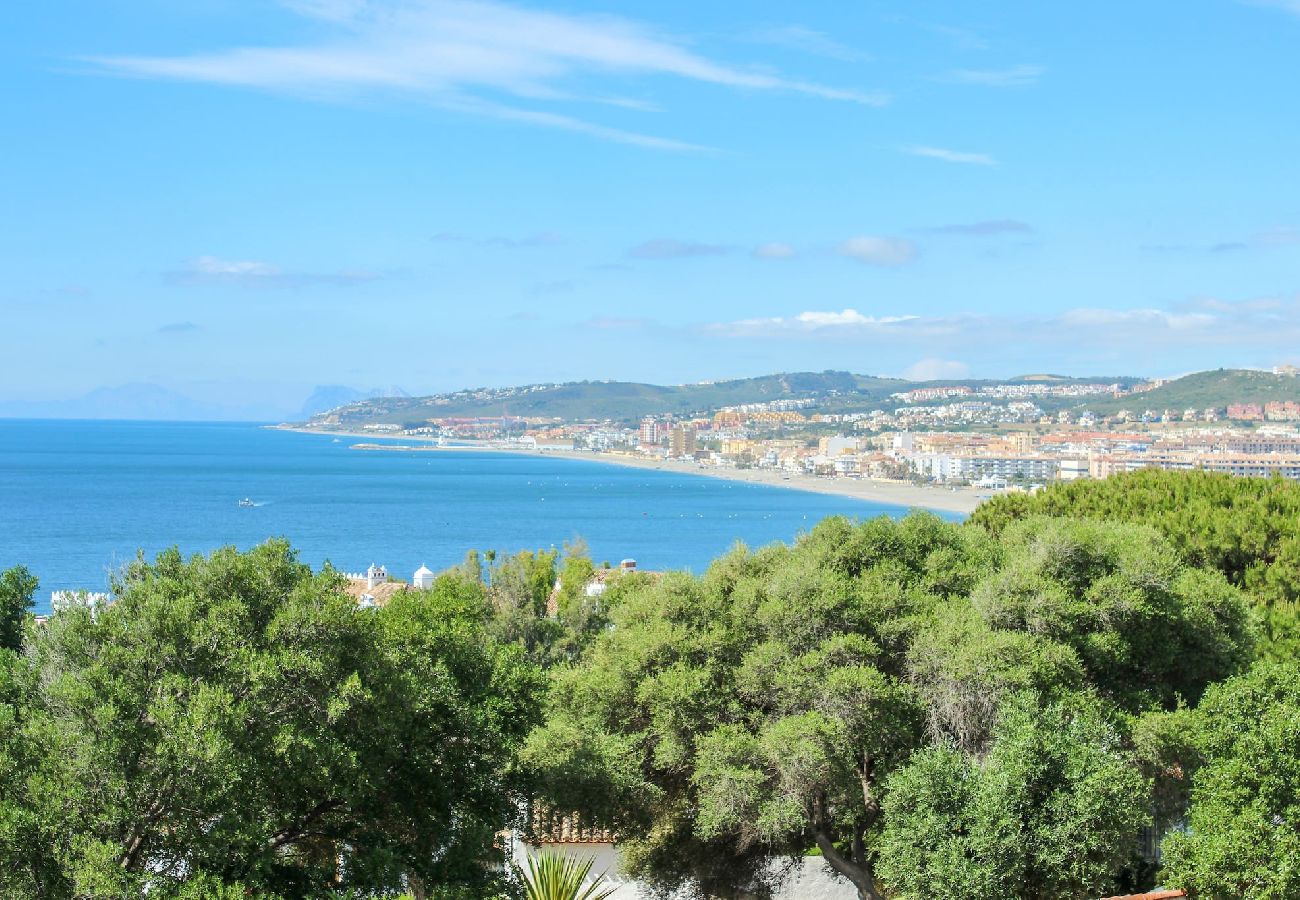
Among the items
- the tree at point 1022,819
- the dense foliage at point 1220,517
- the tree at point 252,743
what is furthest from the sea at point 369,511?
the tree at point 1022,819

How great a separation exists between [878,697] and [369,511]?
92.8 metres

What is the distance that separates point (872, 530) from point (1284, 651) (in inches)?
244

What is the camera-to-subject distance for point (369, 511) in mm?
101312

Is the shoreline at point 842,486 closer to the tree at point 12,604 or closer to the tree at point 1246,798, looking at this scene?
the tree at point 12,604

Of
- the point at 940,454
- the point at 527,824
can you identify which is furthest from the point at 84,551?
the point at 940,454

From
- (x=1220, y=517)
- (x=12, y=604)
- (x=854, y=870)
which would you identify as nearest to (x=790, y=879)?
(x=854, y=870)

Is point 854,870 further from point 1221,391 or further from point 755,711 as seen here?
point 1221,391

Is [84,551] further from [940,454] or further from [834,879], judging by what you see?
[940,454]

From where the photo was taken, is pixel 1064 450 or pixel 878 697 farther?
pixel 1064 450

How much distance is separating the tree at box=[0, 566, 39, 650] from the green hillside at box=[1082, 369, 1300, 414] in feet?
600

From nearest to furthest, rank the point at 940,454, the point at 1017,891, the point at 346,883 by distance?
the point at 346,883
the point at 1017,891
the point at 940,454

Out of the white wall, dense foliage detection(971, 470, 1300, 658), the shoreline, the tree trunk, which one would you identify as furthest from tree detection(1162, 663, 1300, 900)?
the shoreline

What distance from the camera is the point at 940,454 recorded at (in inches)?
6393

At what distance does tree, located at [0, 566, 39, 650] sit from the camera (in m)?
14.4
